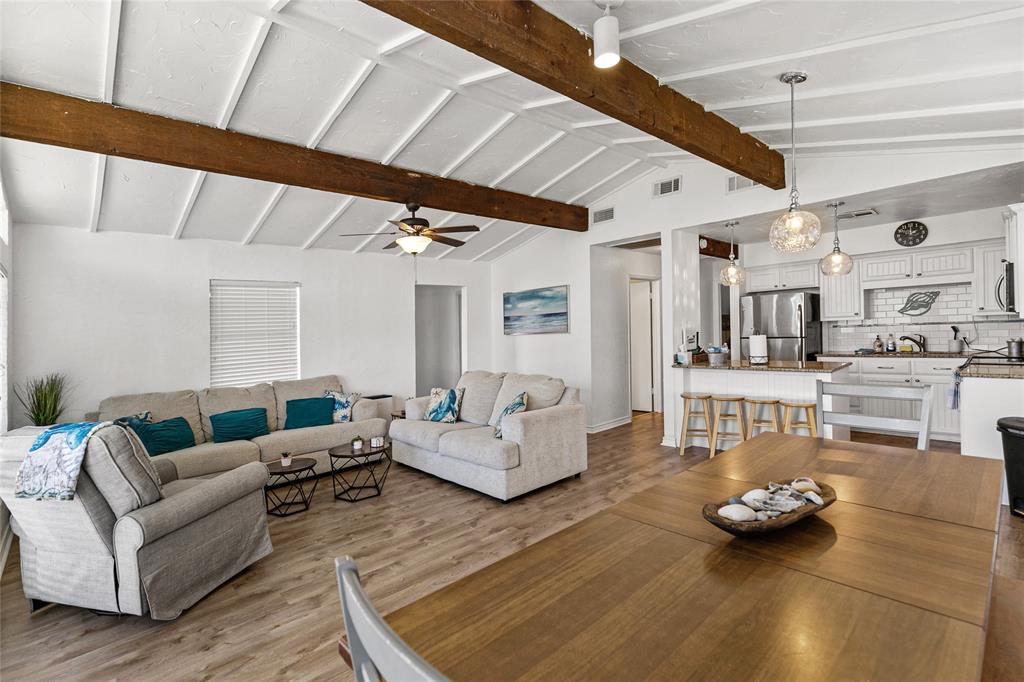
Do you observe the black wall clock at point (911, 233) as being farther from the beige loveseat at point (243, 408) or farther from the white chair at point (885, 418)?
the beige loveseat at point (243, 408)

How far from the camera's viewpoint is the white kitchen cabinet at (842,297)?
6.39 m

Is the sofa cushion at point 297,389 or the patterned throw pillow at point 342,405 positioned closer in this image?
the sofa cushion at point 297,389

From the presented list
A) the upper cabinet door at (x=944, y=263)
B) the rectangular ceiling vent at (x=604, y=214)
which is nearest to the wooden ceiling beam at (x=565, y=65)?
the rectangular ceiling vent at (x=604, y=214)

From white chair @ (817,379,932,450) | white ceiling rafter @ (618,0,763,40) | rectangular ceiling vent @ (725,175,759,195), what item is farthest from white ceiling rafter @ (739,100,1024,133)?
white chair @ (817,379,932,450)

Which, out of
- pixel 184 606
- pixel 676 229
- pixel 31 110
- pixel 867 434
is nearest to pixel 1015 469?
pixel 867 434

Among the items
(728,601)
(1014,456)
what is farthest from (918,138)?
(728,601)

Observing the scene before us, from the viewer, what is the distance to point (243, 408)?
5.00m

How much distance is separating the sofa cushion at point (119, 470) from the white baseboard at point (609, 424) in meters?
5.00

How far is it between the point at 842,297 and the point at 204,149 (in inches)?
286

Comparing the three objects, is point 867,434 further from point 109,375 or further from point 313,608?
point 109,375

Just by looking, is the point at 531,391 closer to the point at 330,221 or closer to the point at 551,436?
the point at 551,436

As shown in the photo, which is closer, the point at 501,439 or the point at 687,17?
the point at 687,17

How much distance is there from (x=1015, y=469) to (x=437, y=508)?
4.07m

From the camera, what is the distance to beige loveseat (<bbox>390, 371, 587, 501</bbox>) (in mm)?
3986
